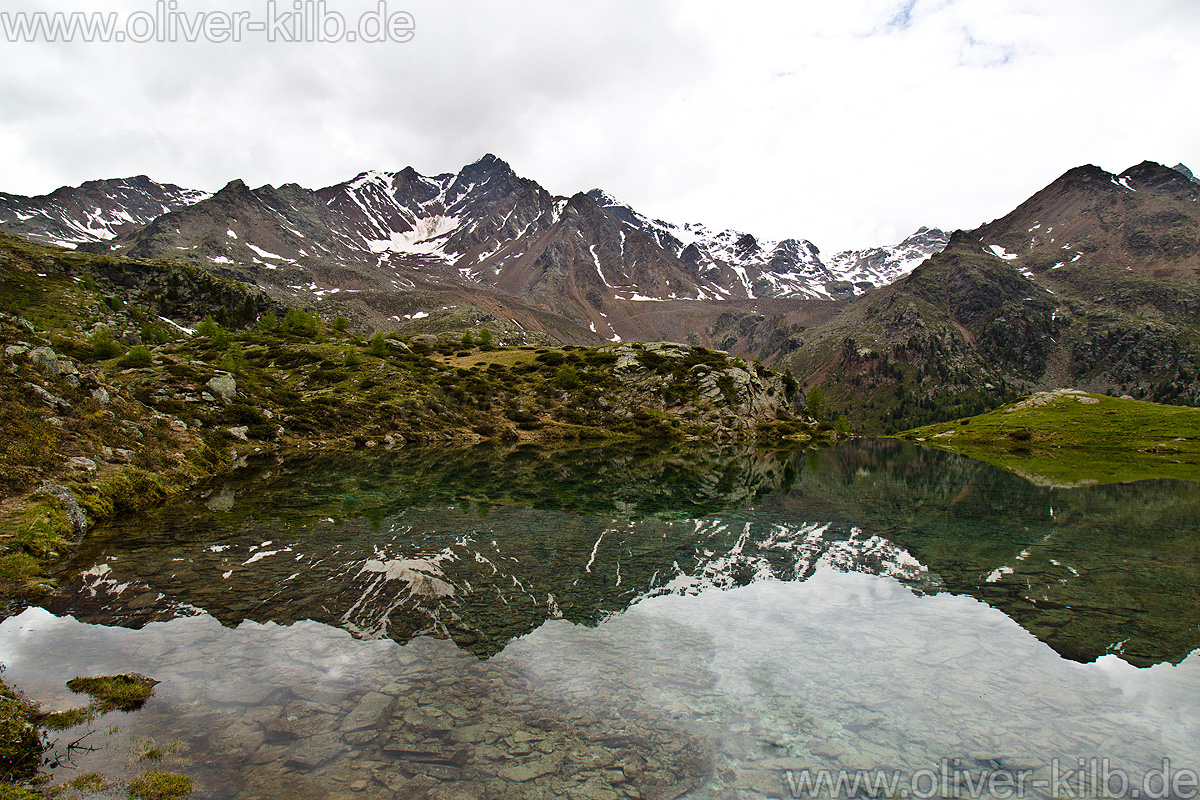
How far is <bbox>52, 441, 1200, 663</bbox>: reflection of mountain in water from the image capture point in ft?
45.9

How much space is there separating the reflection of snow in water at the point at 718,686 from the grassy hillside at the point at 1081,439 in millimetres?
47248

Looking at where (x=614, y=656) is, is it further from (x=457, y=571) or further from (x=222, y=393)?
(x=222, y=393)

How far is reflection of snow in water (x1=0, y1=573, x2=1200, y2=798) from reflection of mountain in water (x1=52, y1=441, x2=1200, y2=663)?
1.17m

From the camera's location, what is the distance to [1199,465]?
221ft

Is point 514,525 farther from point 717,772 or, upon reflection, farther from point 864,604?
point 717,772

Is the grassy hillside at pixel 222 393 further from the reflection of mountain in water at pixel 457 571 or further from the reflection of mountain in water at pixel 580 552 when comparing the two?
the reflection of mountain in water at pixel 457 571

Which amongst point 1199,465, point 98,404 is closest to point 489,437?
point 98,404

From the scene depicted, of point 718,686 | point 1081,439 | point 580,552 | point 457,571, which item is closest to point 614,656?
point 718,686

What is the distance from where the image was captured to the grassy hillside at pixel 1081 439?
197 feet

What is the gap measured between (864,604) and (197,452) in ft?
133

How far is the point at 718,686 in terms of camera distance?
35.7 ft

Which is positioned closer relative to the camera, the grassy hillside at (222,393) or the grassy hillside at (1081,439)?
the grassy hillside at (222,393)

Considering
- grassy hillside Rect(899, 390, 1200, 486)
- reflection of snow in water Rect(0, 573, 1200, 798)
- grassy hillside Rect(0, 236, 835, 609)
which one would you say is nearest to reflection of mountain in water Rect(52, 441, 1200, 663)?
reflection of snow in water Rect(0, 573, 1200, 798)

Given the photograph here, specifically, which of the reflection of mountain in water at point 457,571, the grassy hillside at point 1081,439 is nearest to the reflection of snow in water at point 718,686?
the reflection of mountain in water at point 457,571
